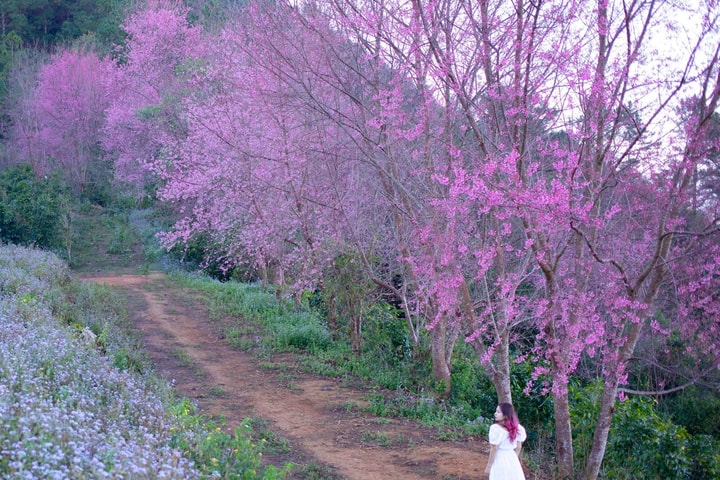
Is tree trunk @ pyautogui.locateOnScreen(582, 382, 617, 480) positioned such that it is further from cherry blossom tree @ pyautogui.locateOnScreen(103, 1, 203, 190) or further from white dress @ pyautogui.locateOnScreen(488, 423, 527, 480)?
cherry blossom tree @ pyautogui.locateOnScreen(103, 1, 203, 190)

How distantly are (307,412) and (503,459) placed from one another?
3838mm

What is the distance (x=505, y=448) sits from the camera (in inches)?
203

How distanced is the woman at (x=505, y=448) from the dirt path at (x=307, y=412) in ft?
4.84

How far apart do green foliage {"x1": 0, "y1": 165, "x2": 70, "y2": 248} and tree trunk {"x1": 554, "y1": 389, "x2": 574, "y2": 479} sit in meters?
19.2

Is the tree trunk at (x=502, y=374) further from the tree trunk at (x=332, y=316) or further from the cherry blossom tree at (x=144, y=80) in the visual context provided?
the cherry blossom tree at (x=144, y=80)

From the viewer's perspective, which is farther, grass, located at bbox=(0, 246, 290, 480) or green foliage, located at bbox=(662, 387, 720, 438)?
green foliage, located at bbox=(662, 387, 720, 438)

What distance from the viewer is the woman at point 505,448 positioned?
513 cm

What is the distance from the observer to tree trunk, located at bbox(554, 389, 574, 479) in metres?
6.76

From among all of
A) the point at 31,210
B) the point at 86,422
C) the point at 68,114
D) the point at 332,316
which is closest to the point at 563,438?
the point at 86,422

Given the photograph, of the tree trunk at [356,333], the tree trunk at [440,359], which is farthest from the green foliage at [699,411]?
the tree trunk at [356,333]

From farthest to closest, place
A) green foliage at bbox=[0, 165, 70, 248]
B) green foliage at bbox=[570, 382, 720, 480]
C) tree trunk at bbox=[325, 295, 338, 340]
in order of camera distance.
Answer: green foliage at bbox=[0, 165, 70, 248] < tree trunk at bbox=[325, 295, 338, 340] < green foliage at bbox=[570, 382, 720, 480]

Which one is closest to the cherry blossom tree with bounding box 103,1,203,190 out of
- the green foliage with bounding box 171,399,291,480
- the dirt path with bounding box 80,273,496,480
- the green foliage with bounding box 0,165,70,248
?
the green foliage with bounding box 0,165,70,248

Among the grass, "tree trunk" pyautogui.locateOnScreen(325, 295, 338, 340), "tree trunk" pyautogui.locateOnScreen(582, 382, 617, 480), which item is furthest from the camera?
"tree trunk" pyautogui.locateOnScreen(325, 295, 338, 340)

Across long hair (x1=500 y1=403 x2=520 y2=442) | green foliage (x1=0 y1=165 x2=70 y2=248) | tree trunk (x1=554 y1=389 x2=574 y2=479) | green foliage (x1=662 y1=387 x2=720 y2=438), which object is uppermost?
green foliage (x1=0 y1=165 x2=70 y2=248)
